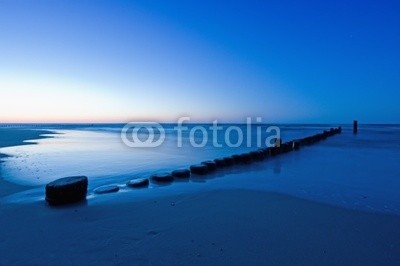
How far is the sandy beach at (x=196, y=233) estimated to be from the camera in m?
3.26

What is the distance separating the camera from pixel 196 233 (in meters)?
3.95

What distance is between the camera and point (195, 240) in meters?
3.71

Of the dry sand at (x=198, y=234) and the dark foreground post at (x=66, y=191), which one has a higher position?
the dark foreground post at (x=66, y=191)

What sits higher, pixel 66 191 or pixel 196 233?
pixel 66 191

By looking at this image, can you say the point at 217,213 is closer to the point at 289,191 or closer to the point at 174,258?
the point at 174,258

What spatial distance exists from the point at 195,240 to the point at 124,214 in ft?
5.59

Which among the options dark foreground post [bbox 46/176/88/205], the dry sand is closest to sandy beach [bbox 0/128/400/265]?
the dry sand

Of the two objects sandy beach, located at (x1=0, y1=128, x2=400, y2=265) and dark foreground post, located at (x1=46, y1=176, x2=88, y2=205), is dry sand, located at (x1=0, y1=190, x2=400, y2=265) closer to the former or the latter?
sandy beach, located at (x1=0, y1=128, x2=400, y2=265)

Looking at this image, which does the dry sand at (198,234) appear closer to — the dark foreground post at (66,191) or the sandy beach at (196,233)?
the sandy beach at (196,233)

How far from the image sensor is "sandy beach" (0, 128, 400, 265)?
3256 mm

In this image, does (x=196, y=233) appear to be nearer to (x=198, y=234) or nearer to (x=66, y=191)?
(x=198, y=234)

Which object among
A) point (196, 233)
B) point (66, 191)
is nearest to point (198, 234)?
point (196, 233)

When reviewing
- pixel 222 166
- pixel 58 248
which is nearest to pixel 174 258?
pixel 58 248

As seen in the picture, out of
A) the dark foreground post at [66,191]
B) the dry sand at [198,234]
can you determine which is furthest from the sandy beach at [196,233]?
the dark foreground post at [66,191]
